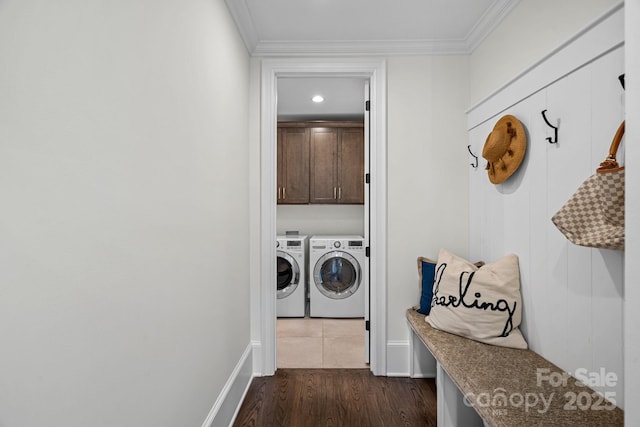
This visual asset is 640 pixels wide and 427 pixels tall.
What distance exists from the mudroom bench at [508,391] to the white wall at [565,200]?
0.28ft

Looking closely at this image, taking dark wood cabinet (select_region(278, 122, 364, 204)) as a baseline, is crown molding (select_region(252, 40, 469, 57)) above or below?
above

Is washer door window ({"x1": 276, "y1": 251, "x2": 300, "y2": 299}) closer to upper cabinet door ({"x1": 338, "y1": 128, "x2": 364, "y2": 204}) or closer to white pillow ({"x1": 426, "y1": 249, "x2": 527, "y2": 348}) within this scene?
upper cabinet door ({"x1": 338, "y1": 128, "x2": 364, "y2": 204})

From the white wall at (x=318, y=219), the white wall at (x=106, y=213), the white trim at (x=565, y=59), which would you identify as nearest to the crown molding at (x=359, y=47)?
the white trim at (x=565, y=59)

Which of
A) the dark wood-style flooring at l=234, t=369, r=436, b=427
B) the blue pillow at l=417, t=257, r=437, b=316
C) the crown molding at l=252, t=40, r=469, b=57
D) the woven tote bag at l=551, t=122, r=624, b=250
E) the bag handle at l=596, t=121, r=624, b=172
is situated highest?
the crown molding at l=252, t=40, r=469, b=57

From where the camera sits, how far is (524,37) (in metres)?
1.81

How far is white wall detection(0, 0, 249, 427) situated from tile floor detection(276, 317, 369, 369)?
50.4 inches

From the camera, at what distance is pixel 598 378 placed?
4.26 feet

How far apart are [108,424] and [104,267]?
0.41 m

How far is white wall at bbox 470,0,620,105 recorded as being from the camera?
143 cm

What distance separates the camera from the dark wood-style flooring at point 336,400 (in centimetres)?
→ 194

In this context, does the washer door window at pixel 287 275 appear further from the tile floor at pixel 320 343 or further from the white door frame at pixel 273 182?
the white door frame at pixel 273 182

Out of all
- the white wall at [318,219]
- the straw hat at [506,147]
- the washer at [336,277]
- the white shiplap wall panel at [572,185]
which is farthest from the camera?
the white wall at [318,219]

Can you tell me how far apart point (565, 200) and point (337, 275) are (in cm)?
272

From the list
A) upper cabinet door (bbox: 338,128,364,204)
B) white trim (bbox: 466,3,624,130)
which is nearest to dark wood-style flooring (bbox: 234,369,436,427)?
white trim (bbox: 466,3,624,130)
